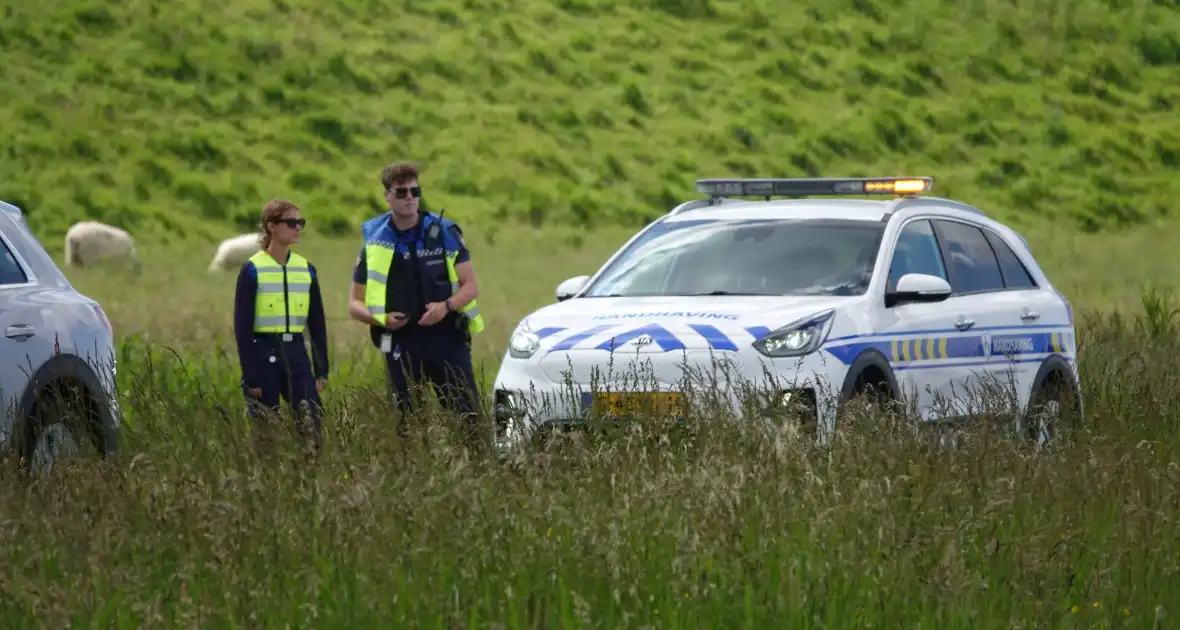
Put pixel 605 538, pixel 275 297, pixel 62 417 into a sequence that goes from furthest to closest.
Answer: pixel 275 297, pixel 62 417, pixel 605 538

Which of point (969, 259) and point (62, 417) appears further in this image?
point (969, 259)

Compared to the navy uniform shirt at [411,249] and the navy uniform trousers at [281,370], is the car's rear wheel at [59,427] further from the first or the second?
the navy uniform shirt at [411,249]

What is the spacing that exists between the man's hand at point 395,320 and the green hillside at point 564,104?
3004 centimetres

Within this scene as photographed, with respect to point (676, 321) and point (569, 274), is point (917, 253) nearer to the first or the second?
point (676, 321)

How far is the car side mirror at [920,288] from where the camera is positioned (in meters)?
10.4

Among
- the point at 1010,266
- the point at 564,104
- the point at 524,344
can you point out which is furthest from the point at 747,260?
the point at 564,104

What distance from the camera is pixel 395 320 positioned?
1051 cm

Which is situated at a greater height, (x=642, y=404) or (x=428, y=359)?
(x=428, y=359)

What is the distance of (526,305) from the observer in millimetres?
25391

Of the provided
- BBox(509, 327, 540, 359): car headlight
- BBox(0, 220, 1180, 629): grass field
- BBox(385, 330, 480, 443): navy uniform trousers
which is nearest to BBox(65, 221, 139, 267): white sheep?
BBox(385, 330, 480, 443): navy uniform trousers

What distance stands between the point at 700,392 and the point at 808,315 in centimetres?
120

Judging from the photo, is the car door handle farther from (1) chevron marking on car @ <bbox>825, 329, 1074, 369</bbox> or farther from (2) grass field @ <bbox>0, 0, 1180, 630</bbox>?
(1) chevron marking on car @ <bbox>825, 329, 1074, 369</bbox>

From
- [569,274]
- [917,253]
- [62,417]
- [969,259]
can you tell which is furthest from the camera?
[569,274]

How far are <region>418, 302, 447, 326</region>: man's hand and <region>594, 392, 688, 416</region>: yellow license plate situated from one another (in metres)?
1.33
